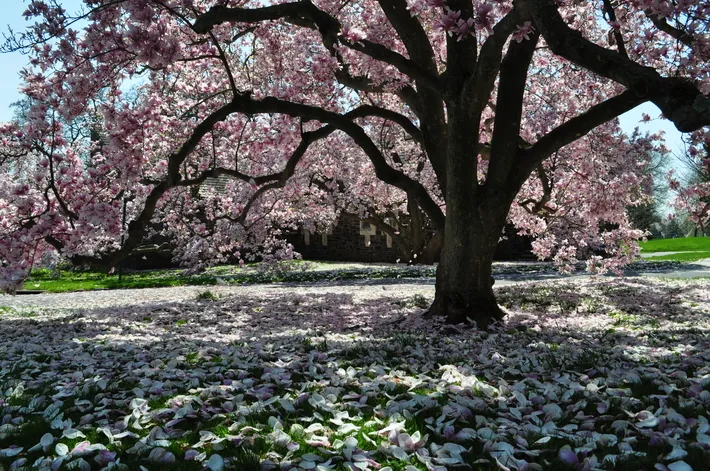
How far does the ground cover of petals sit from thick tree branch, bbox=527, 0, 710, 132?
71.1 inches

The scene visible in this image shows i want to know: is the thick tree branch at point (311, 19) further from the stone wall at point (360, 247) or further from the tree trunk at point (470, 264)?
the stone wall at point (360, 247)

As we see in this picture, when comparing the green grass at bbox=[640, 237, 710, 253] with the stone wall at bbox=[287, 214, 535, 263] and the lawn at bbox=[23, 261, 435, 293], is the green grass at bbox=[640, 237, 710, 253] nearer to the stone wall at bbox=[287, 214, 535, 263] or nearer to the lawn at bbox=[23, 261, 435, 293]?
the stone wall at bbox=[287, 214, 535, 263]

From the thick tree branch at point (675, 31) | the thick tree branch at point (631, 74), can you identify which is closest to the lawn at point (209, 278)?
the thick tree branch at point (675, 31)

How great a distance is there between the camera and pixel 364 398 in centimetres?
347

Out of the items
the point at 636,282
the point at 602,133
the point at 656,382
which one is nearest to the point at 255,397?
the point at 656,382

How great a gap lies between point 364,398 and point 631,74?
10.2 ft

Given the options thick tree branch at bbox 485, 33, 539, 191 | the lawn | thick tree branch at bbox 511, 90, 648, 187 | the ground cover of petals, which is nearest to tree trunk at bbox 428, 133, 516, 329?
thick tree branch at bbox 485, 33, 539, 191

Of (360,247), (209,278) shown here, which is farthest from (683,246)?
(209,278)

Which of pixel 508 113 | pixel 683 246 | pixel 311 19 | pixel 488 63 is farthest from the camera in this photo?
pixel 683 246

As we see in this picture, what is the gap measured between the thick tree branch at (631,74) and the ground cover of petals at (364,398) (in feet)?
5.92

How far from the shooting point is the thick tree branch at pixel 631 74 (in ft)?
12.2

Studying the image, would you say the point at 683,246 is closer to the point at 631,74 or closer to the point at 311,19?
the point at 311,19

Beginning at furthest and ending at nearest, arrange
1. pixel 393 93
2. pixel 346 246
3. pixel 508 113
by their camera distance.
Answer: pixel 346 246, pixel 393 93, pixel 508 113

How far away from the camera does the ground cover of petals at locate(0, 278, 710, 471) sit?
2.66 metres
